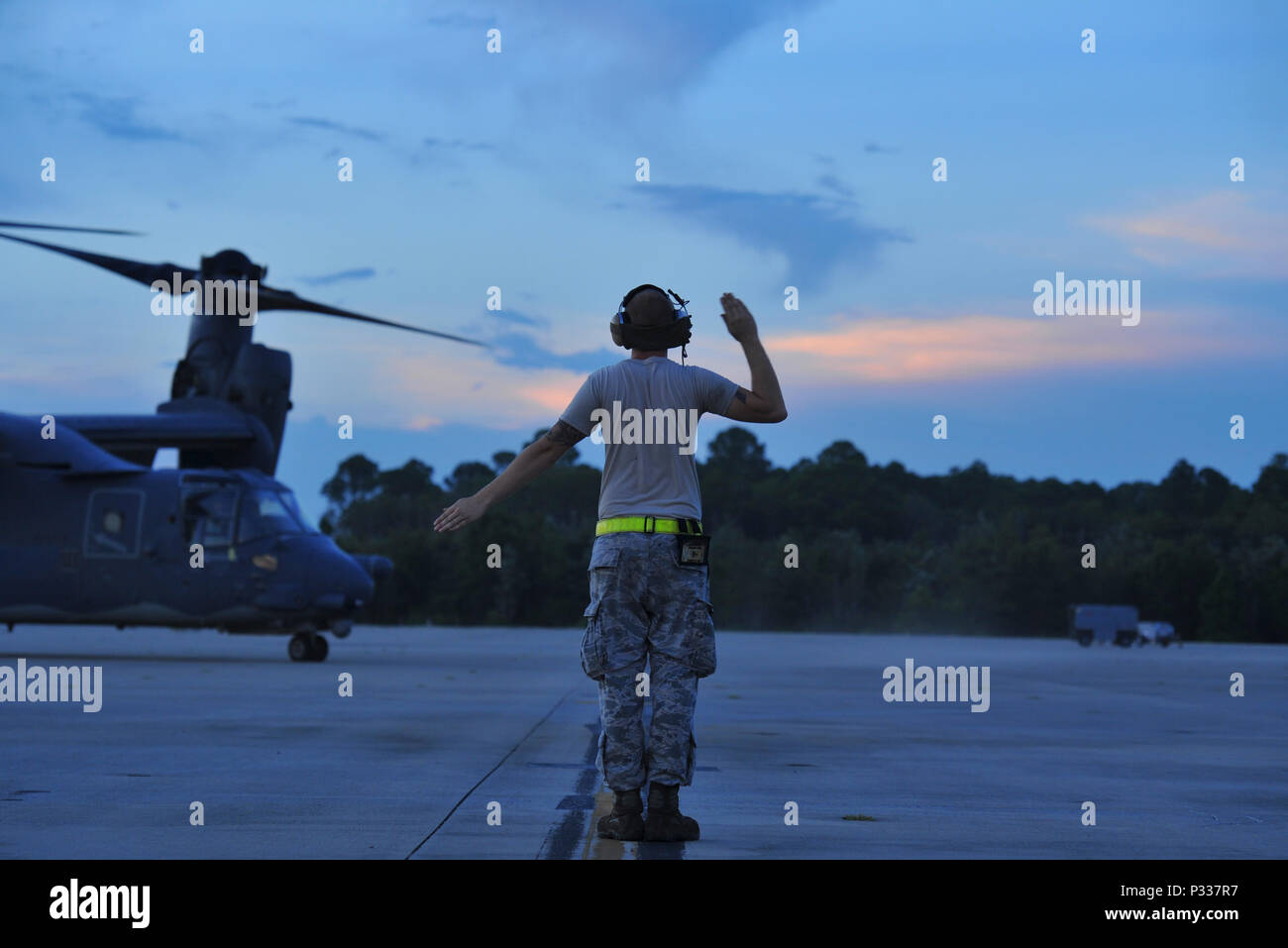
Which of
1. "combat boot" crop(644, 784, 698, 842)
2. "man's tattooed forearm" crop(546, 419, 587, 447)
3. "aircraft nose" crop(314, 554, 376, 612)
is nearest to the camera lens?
"combat boot" crop(644, 784, 698, 842)

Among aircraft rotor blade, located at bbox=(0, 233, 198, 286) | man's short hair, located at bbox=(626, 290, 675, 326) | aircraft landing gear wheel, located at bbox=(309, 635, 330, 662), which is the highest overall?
aircraft rotor blade, located at bbox=(0, 233, 198, 286)

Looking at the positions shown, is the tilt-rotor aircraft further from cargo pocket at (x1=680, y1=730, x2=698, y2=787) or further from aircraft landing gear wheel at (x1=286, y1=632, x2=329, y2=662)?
cargo pocket at (x1=680, y1=730, x2=698, y2=787)

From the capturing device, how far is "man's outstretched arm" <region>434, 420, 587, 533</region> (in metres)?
6.35

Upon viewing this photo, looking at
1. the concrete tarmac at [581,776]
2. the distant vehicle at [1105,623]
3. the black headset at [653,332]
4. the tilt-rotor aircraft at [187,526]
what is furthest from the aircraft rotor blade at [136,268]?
the distant vehicle at [1105,623]

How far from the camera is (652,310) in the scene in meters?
6.77

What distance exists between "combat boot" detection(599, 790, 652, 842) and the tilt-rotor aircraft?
18029 millimetres

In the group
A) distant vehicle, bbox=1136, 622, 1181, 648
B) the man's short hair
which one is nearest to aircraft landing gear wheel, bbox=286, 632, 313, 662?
the man's short hair

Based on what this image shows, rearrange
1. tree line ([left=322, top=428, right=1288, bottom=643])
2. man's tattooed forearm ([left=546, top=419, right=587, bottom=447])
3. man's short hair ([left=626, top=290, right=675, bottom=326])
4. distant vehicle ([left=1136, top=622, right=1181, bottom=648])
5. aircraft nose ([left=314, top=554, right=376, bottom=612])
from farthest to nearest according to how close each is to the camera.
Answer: tree line ([left=322, top=428, right=1288, bottom=643])
distant vehicle ([left=1136, top=622, right=1181, bottom=648])
aircraft nose ([left=314, top=554, right=376, bottom=612])
man's short hair ([left=626, top=290, right=675, bottom=326])
man's tattooed forearm ([left=546, top=419, right=587, bottom=447])

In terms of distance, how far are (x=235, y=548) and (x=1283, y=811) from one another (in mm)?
18938

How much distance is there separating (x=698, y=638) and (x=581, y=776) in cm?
276

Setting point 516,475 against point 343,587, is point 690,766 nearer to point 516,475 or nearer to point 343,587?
point 516,475

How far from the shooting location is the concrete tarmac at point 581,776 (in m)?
6.16
